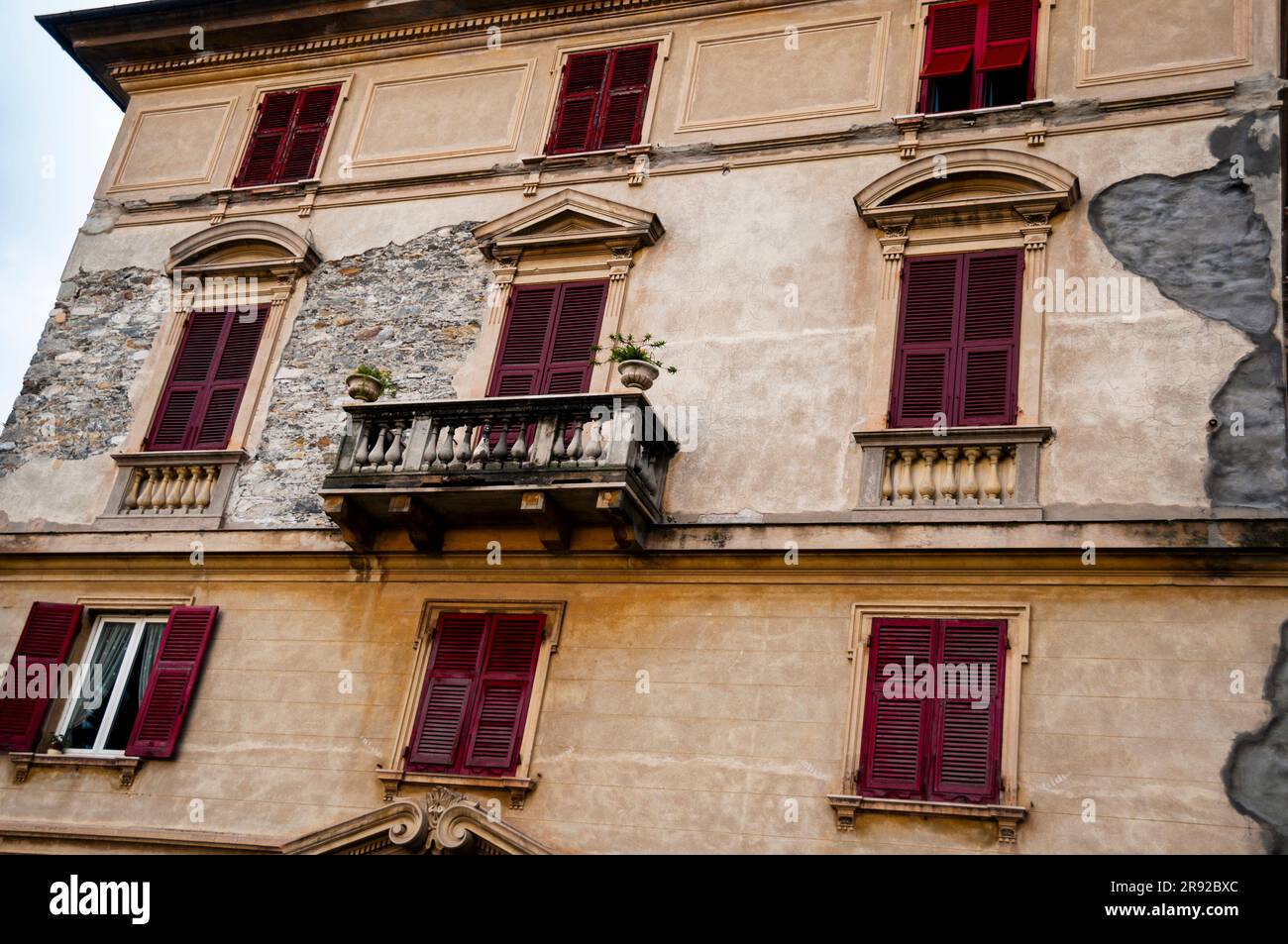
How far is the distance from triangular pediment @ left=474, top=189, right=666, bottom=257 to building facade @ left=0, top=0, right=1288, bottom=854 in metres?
0.06

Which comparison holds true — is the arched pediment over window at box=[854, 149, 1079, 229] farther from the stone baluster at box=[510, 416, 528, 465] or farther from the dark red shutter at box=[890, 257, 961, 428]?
the stone baluster at box=[510, 416, 528, 465]

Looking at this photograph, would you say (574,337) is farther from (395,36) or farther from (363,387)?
(395,36)

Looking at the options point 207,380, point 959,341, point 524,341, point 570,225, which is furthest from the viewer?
point 207,380

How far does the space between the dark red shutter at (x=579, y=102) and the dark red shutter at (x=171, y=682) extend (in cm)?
674

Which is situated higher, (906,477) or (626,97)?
(626,97)

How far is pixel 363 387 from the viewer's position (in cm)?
1346

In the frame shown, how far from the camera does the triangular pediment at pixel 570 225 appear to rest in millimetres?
14266

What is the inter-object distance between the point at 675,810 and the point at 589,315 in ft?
18.2

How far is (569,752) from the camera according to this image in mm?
11680

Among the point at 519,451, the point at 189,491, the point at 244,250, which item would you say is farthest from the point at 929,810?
the point at 244,250

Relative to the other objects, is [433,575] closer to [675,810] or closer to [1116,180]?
[675,810]

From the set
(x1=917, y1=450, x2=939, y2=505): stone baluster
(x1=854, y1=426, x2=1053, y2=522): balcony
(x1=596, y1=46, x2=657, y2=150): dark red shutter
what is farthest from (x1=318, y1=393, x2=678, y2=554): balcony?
(x1=596, y1=46, x2=657, y2=150): dark red shutter

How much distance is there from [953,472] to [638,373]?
3.07m
